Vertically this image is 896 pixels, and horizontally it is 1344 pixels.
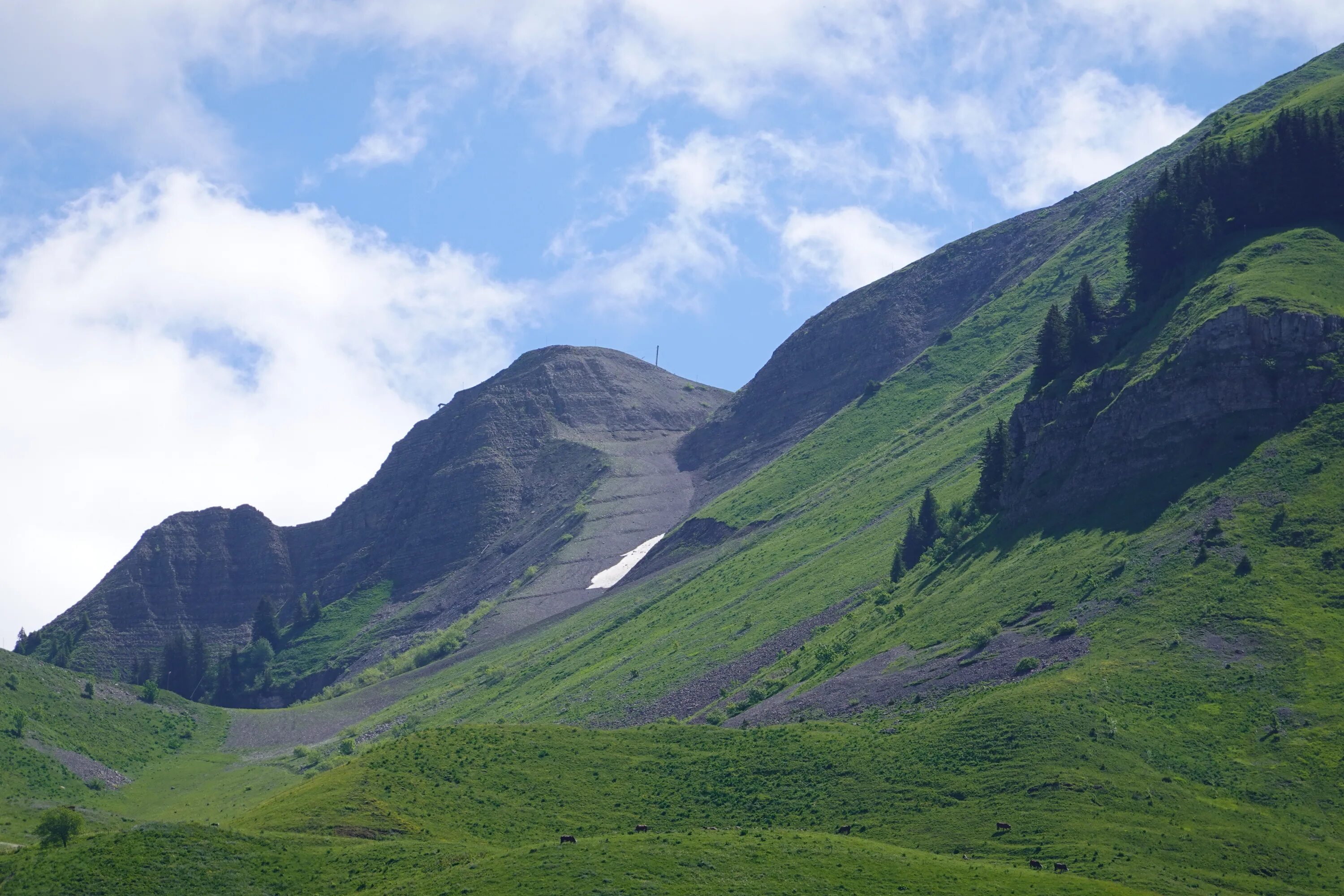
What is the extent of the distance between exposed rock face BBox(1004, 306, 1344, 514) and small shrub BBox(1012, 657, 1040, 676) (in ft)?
87.5

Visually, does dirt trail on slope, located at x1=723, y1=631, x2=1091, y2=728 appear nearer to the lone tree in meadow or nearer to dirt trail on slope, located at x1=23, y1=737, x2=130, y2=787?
the lone tree in meadow

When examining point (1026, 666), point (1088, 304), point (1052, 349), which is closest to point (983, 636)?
point (1026, 666)

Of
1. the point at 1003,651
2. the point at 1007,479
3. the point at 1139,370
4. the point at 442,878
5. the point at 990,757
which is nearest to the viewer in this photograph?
the point at 442,878

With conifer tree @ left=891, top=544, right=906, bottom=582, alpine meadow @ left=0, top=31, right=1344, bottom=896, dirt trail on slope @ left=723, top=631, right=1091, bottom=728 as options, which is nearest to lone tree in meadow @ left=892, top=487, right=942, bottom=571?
conifer tree @ left=891, top=544, right=906, bottom=582

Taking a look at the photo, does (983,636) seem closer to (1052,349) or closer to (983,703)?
(983,703)

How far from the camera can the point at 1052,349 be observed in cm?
15038

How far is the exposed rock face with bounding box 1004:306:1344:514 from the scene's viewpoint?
11881 cm

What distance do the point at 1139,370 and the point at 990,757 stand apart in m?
55.4

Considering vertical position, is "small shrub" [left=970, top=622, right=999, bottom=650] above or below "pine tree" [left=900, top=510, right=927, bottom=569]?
below

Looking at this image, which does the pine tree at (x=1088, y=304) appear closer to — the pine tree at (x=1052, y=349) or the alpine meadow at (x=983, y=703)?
the alpine meadow at (x=983, y=703)

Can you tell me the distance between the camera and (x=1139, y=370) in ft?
436

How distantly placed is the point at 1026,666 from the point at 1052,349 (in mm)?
54352

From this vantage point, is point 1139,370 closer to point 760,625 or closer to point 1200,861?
point 760,625

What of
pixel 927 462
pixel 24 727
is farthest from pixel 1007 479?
pixel 24 727
